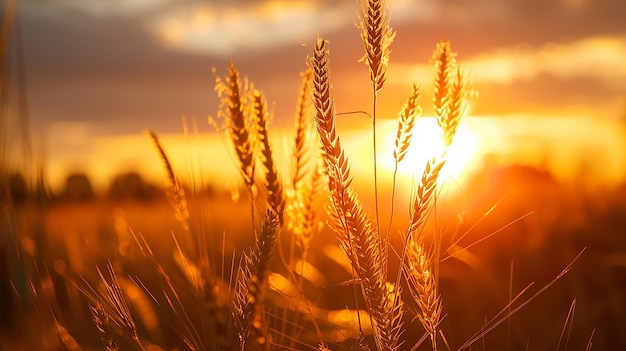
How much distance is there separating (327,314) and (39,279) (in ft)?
2.74

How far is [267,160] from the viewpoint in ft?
5.13

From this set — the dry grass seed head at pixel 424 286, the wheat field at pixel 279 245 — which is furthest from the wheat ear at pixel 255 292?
the dry grass seed head at pixel 424 286

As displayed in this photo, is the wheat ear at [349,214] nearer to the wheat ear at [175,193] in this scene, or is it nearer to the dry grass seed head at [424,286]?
the dry grass seed head at [424,286]

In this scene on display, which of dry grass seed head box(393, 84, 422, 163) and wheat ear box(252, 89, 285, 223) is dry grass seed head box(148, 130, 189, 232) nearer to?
wheat ear box(252, 89, 285, 223)

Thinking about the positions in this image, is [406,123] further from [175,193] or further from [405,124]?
[175,193]

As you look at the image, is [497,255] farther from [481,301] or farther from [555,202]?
[555,202]

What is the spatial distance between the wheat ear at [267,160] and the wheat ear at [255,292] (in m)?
0.18

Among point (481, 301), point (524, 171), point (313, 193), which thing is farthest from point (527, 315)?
point (524, 171)

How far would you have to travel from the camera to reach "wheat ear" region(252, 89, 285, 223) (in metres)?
1.51

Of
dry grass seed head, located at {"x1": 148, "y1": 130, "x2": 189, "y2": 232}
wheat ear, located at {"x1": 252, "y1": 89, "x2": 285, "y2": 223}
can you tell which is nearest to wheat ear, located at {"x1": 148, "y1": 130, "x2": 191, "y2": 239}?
dry grass seed head, located at {"x1": 148, "y1": 130, "x2": 189, "y2": 232}

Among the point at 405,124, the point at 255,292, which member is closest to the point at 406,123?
the point at 405,124

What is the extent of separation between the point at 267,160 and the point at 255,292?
406 millimetres

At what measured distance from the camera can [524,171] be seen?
5.97 metres

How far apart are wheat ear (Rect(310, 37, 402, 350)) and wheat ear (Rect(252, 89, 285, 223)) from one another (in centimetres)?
22
